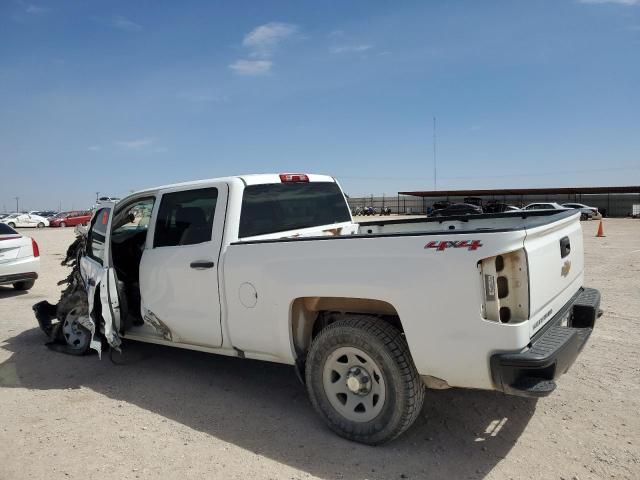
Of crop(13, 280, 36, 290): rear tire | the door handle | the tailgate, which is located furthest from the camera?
crop(13, 280, 36, 290): rear tire

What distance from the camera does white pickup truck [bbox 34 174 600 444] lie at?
308 centimetres

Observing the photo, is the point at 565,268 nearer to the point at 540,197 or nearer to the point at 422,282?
the point at 422,282

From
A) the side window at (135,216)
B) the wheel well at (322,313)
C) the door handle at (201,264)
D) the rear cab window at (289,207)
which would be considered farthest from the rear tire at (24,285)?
the wheel well at (322,313)

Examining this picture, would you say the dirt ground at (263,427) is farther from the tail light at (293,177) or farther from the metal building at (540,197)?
the metal building at (540,197)

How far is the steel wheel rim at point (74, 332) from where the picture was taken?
6.05m

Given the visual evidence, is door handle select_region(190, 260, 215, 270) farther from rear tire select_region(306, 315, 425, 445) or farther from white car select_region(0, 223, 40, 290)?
white car select_region(0, 223, 40, 290)

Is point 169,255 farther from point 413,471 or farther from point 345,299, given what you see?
point 413,471

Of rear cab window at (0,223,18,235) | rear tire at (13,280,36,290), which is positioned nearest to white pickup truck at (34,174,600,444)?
rear cab window at (0,223,18,235)

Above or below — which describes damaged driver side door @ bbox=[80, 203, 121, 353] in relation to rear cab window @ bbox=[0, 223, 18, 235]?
below

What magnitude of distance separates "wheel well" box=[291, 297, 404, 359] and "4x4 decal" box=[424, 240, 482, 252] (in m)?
0.59

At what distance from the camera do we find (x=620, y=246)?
17.2m

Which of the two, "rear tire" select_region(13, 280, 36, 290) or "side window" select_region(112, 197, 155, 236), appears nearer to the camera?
"side window" select_region(112, 197, 155, 236)

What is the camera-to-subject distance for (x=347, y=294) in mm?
3543

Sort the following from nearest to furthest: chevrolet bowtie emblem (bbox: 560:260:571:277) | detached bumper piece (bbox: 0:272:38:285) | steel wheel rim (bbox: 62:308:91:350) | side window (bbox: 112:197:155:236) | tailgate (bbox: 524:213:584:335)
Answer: tailgate (bbox: 524:213:584:335) < chevrolet bowtie emblem (bbox: 560:260:571:277) < side window (bbox: 112:197:155:236) < steel wheel rim (bbox: 62:308:91:350) < detached bumper piece (bbox: 0:272:38:285)
